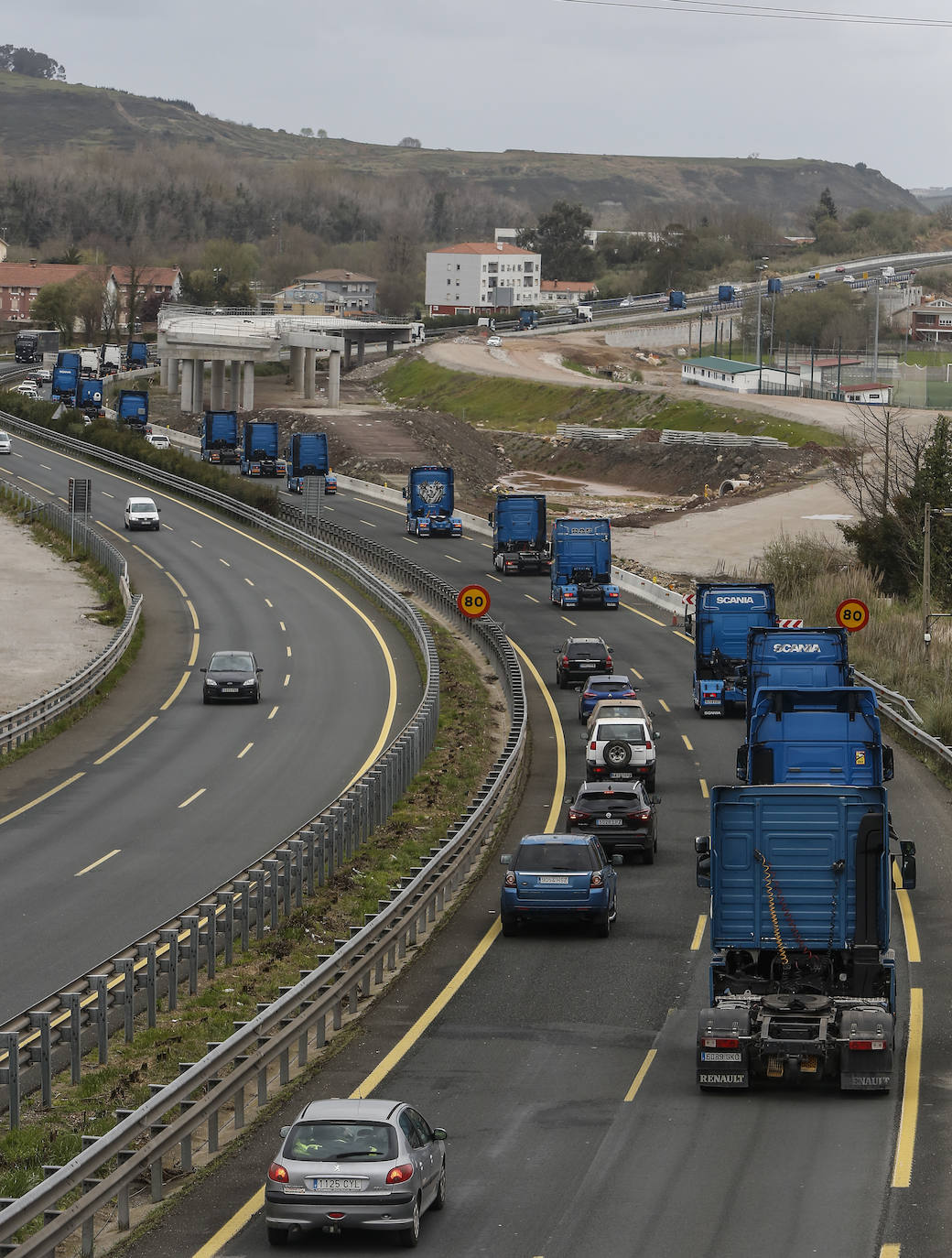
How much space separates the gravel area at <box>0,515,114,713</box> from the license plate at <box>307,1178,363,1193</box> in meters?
37.8

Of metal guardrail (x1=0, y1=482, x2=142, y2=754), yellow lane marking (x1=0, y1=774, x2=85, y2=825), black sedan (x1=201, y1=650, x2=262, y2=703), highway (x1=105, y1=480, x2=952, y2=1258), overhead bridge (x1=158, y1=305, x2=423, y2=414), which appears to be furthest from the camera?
overhead bridge (x1=158, y1=305, x2=423, y2=414)

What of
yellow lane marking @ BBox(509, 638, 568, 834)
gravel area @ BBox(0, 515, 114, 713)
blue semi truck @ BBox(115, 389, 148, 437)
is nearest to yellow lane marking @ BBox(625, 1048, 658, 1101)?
yellow lane marking @ BBox(509, 638, 568, 834)

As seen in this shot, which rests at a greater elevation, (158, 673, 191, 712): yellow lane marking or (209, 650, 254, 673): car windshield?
(209, 650, 254, 673): car windshield

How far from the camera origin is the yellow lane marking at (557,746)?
1443 inches

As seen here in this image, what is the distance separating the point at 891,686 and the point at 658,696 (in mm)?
6548

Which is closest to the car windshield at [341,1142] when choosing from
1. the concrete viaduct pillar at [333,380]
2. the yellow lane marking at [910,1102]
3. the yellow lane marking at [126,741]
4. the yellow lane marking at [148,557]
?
the yellow lane marking at [910,1102]

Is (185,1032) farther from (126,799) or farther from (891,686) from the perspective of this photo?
(891,686)

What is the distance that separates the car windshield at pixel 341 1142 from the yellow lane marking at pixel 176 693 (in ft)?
120

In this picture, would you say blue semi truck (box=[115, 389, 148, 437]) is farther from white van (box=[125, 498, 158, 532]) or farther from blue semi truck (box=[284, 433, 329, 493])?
white van (box=[125, 498, 158, 532])

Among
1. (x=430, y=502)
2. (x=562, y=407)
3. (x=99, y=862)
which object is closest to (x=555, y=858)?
(x=99, y=862)

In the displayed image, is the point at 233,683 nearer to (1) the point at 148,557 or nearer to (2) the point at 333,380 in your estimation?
(1) the point at 148,557

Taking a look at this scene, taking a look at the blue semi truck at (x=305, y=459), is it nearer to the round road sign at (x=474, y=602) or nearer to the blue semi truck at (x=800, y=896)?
the round road sign at (x=474, y=602)

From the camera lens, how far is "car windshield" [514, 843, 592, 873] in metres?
27.0

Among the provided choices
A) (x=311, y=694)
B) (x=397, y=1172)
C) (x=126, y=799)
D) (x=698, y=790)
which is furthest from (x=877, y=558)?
(x=397, y=1172)
